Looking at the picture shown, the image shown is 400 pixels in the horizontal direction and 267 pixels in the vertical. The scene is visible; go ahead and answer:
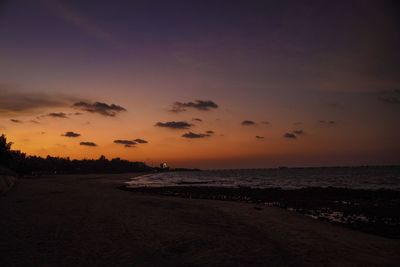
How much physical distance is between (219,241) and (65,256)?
7.10 meters

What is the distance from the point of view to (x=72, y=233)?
17375 millimetres

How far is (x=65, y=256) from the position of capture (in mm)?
13086

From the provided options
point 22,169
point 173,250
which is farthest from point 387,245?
point 22,169

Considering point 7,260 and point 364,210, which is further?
point 364,210

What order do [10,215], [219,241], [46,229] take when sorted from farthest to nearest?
[10,215] → [46,229] → [219,241]

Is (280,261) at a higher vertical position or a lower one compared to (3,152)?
lower

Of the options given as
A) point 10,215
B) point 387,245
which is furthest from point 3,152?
point 387,245

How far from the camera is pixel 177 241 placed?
1616 centimetres

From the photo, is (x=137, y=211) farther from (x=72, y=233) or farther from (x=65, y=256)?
(x=65, y=256)

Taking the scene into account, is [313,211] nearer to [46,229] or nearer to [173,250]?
[173,250]

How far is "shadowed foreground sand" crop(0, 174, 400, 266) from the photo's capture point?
13078 mm

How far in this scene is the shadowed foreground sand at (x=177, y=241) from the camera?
515 inches

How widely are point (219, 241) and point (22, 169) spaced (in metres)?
111

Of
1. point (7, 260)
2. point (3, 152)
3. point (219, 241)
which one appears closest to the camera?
point (7, 260)
